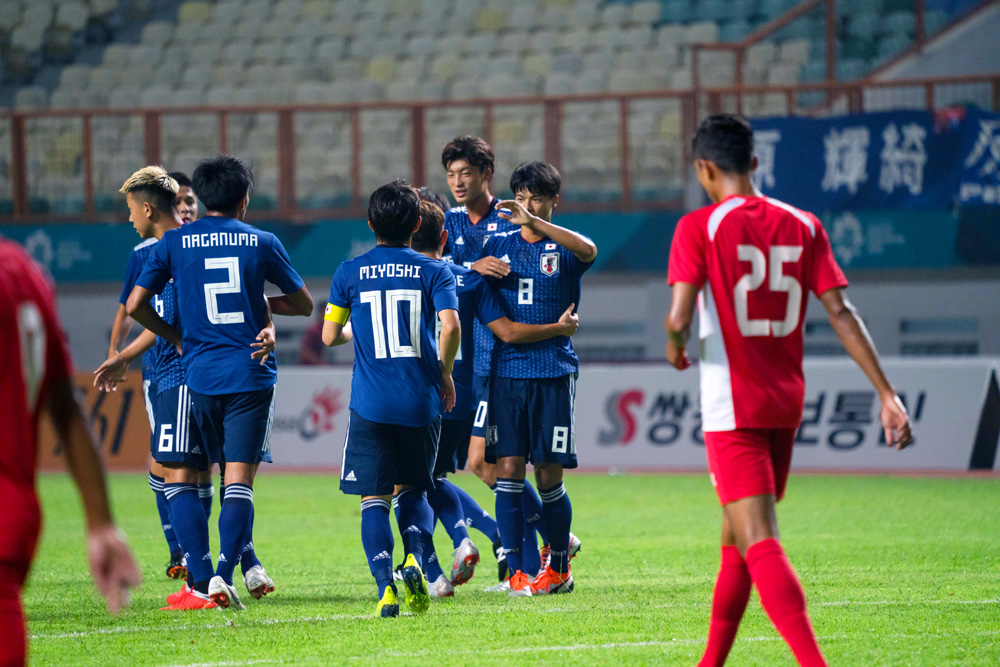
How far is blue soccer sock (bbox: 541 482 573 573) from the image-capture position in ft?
18.9

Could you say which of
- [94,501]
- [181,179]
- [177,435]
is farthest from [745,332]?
[181,179]

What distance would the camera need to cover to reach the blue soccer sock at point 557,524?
5.77m

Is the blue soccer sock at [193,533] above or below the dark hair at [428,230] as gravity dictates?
below

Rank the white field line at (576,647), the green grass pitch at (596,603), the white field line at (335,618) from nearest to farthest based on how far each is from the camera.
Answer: the white field line at (576,647), the green grass pitch at (596,603), the white field line at (335,618)

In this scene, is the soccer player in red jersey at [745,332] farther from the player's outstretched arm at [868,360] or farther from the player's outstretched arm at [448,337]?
the player's outstretched arm at [448,337]

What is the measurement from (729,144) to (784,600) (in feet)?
4.57

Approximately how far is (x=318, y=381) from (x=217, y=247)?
8812 millimetres

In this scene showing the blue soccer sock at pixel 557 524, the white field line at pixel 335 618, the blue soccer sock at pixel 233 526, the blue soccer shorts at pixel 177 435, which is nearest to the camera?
the white field line at pixel 335 618

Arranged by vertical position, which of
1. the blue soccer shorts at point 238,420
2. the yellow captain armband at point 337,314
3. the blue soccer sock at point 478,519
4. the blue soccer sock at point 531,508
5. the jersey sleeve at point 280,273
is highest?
the jersey sleeve at point 280,273

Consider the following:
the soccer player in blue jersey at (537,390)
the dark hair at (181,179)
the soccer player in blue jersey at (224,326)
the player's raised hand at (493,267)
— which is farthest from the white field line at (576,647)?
the dark hair at (181,179)

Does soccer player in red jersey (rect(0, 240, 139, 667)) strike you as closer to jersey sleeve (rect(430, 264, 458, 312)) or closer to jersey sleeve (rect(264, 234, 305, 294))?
jersey sleeve (rect(430, 264, 458, 312))

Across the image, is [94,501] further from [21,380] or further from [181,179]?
[181,179]

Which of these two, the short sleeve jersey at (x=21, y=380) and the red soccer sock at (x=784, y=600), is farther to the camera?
the red soccer sock at (x=784, y=600)

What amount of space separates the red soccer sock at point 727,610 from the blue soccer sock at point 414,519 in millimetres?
2099
